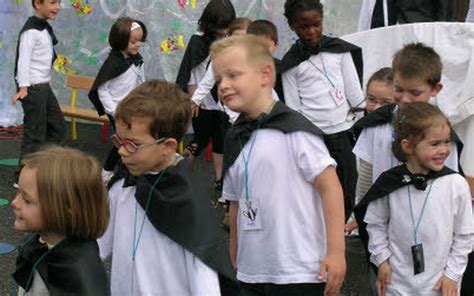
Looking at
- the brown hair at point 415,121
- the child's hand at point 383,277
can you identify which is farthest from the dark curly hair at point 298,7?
the child's hand at point 383,277

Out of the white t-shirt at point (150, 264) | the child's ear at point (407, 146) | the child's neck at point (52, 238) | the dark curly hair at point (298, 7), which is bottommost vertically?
the white t-shirt at point (150, 264)

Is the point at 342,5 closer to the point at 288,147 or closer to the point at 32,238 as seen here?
the point at 288,147

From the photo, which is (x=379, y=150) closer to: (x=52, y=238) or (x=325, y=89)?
(x=325, y=89)

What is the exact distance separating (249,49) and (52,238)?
1086 millimetres

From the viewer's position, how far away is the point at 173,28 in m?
9.20

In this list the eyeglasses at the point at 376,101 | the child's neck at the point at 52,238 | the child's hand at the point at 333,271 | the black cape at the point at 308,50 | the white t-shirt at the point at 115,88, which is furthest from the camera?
the white t-shirt at the point at 115,88

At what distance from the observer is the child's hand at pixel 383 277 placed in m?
3.22

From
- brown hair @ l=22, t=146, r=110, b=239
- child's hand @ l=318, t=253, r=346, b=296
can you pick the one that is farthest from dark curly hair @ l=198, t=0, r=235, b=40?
brown hair @ l=22, t=146, r=110, b=239

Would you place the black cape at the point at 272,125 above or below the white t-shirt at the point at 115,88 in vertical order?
above

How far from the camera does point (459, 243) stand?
3.18 m

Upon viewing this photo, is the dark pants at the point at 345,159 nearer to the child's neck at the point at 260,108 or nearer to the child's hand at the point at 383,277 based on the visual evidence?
the child's hand at the point at 383,277

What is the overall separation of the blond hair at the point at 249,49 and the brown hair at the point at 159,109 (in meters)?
0.32

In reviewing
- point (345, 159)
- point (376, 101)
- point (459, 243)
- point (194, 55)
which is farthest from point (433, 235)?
point (194, 55)

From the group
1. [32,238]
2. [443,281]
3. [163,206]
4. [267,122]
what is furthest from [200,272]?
[443,281]
